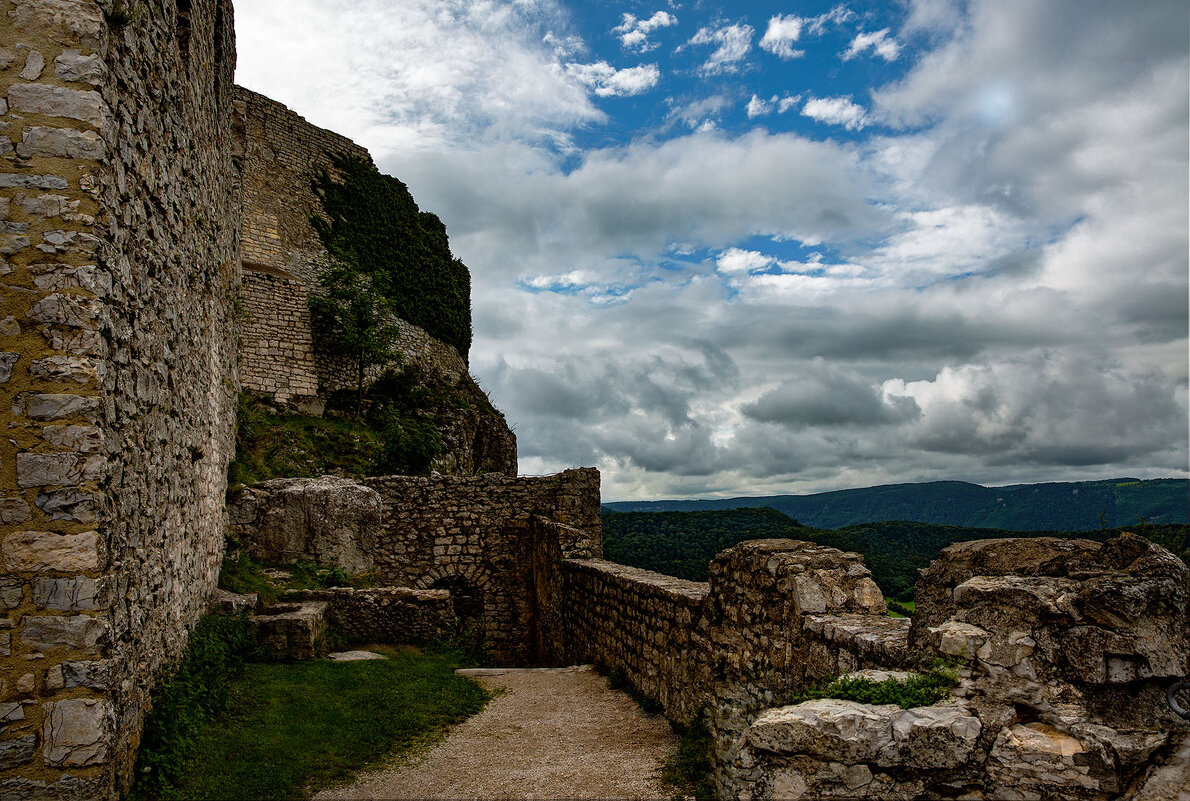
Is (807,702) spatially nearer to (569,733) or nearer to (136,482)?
(569,733)

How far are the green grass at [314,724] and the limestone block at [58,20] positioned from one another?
189 inches

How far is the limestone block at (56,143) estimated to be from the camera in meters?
4.10

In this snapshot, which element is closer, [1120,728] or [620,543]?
[1120,728]

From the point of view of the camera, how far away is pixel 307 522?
11.9 meters

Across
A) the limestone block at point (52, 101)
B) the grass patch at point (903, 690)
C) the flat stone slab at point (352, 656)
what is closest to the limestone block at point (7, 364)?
the limestone block at point (52, 101)

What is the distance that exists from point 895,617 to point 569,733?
352cm

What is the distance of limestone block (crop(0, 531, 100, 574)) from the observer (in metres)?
3.90

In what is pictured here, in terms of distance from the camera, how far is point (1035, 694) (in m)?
2.75

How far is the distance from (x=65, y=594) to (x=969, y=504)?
134 metres

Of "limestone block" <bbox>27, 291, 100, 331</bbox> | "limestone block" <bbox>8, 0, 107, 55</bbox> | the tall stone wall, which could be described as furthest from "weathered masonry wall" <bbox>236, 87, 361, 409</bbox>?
"limestone block" <bbox>27, 291, 100, 331</bbox>

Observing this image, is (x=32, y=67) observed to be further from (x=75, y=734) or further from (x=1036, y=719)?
(x=1036, y=719)

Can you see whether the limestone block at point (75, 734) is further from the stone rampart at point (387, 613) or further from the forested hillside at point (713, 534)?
the forested hillside at point (713, 534)

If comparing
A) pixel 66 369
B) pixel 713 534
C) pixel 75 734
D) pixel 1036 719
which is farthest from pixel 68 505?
pixel 713 534

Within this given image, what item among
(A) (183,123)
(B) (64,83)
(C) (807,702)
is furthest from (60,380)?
(C) (807,702)
